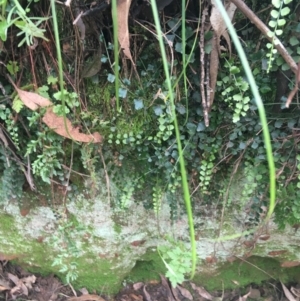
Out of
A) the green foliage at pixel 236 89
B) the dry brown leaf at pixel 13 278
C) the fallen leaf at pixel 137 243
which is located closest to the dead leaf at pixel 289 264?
the fallen leaf at pixel 137 243

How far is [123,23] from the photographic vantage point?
3.09 feet

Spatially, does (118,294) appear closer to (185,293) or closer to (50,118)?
(185,293)

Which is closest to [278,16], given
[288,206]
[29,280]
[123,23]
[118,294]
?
[123,23]

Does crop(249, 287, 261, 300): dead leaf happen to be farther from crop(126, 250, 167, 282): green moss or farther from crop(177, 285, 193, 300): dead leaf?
crop(126, 250, 167, 282): green moss

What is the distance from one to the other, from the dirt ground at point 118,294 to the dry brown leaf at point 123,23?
51.3 inches

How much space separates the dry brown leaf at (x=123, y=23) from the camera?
0.93 m

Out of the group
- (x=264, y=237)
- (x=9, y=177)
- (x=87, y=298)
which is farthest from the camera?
(x=87, y=298)

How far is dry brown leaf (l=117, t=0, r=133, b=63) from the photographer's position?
36.4 inches

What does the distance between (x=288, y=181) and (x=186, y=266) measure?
1.46 ft

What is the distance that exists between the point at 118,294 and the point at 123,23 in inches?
56.7

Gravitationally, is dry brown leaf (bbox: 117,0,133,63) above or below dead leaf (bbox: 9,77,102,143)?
above

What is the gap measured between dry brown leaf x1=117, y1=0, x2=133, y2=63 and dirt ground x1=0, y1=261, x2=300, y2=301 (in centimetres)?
130

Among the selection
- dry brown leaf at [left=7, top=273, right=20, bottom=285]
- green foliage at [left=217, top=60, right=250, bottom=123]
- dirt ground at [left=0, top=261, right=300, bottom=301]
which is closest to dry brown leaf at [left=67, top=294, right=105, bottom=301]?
dirt ground at [left=0, top=261, right=300, bottom=301]

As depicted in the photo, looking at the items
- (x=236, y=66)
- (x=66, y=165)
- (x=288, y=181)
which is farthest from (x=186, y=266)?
(x=236, y=66)
